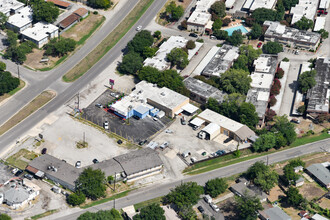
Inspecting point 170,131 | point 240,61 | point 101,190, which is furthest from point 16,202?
point 240,61

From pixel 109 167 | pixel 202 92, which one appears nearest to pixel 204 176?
pixel 109 167

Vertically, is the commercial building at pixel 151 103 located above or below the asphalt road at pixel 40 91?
above

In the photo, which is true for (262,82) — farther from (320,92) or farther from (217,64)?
(320,92)

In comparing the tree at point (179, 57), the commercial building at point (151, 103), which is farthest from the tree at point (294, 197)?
the tree at point (179, 57)

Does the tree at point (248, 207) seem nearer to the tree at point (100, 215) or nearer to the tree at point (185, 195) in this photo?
the tree at point (185, 195)

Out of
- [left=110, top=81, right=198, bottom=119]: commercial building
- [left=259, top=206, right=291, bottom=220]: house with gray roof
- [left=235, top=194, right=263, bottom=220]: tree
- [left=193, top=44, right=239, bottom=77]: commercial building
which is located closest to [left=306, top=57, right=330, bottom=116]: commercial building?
[left=193, top=44, right=239, bottom=77]: commercial building

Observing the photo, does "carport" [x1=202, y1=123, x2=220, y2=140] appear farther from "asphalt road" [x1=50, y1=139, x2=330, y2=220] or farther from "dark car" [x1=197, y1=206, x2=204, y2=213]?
"dark car" [x1=197, y1=206, x2=204, y2=213]

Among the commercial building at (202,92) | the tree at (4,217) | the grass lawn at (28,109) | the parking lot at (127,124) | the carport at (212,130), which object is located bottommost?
the tree at (4,217)
